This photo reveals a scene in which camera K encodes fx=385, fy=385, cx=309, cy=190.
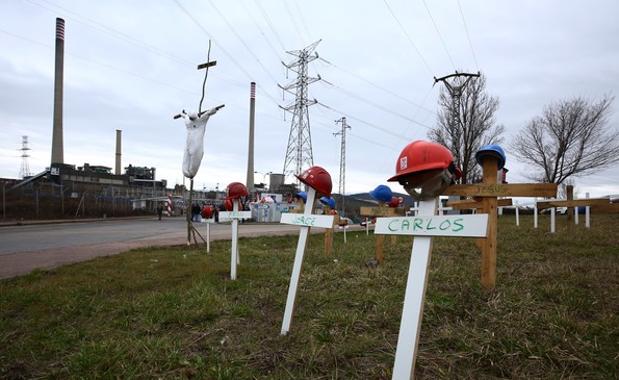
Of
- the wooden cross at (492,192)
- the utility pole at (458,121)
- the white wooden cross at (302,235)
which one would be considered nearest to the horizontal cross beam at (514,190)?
the wooden cross at (492,192)

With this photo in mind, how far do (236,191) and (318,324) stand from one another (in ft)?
10.3

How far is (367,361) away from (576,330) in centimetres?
165

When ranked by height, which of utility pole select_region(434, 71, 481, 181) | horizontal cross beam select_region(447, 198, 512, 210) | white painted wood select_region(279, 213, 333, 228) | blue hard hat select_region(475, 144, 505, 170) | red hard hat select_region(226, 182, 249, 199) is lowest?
white painted wood select_region(279, 213, 333, 228)

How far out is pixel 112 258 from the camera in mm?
8148

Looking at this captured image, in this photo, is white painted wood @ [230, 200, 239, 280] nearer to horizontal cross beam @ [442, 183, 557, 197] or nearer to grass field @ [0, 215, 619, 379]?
grass field @ [0, 215, 619, 379]

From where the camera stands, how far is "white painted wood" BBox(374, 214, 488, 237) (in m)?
2.00

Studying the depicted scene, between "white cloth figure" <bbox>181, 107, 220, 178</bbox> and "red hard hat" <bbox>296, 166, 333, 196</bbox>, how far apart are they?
200 inches

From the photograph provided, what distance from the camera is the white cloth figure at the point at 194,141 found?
8201 millimetres

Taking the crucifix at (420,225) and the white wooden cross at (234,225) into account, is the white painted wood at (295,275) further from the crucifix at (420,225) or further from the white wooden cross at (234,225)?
the white wooden cross at (234,225)

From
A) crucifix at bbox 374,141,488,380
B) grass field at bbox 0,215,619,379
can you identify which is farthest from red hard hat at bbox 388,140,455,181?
grass field at bbox 0,215,619,379

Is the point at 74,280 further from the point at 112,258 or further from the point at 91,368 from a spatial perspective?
the point at 91,368

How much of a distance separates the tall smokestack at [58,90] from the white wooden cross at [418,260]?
43.2 meters

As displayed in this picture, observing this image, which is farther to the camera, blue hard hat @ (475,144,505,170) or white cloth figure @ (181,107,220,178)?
white cloth figure @ (181,107,220,178)

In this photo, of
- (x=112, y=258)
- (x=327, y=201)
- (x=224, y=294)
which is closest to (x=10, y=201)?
(x=112, y=258)
